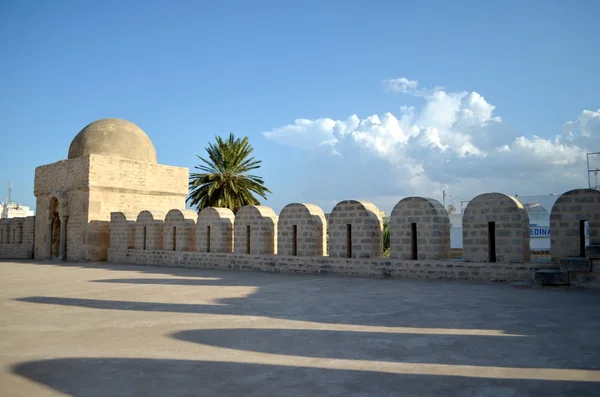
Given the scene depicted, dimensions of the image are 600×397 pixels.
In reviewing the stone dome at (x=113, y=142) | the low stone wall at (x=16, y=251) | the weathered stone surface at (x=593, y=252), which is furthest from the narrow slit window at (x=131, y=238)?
the weathered stone surface at (x=593, y=252)

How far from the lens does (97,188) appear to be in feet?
57.4

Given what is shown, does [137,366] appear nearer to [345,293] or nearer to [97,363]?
[97,363]

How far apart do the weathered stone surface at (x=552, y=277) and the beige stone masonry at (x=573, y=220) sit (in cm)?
60

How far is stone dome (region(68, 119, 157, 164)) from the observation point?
1895cm

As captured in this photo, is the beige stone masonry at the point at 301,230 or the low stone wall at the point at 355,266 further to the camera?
the beige stone masonry at the point at 301,230

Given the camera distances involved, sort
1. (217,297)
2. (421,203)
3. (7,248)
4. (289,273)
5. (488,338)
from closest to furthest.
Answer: (488,338), (217,297), (421,203), (289,273), (7,248)

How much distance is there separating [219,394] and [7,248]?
81.9 ft

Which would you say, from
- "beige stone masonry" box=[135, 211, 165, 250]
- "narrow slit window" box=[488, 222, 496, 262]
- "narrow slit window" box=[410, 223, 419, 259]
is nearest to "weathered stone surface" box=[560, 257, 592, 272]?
"narrow slit window" box=[488, 222, 496, 262]

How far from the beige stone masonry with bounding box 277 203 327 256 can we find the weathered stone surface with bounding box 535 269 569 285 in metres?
5.11

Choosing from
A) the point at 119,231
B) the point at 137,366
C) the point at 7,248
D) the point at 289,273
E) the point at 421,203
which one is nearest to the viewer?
the point at 137,366

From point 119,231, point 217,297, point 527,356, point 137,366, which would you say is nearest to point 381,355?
point 527,356

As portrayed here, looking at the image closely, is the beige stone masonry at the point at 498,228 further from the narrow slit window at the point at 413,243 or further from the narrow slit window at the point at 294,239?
the narrow slit window at the point at 294,239

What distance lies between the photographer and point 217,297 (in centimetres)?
715

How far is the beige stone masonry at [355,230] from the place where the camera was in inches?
399
